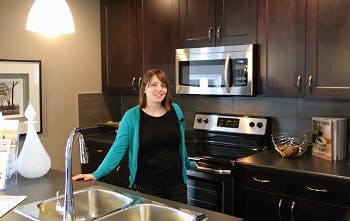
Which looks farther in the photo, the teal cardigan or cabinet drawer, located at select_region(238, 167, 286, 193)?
cabinet drawer, located at select_region(238, 167, 286, 193)

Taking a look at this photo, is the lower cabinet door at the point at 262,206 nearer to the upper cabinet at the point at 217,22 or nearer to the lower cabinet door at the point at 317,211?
the lower cabinet door at the point at 317,211

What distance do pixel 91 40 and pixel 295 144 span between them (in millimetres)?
2198

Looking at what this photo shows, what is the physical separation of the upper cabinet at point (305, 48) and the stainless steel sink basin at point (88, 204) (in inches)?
57.6

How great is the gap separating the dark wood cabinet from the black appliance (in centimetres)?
10

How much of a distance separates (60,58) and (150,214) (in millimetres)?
2325

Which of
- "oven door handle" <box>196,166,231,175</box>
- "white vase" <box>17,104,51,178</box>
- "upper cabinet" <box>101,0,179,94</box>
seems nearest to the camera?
"white vase" <box>17,104,51,178</box>

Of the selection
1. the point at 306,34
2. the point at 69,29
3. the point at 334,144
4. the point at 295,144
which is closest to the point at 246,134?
the point at 295,144

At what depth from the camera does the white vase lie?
2039 mm

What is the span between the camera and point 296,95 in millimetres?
2645

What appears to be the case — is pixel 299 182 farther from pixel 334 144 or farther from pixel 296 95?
pixel 296 95

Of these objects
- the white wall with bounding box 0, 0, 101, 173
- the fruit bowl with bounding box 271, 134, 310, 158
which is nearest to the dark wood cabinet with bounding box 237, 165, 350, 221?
the fruit bowl with bounding box 271, 134, 310, 158

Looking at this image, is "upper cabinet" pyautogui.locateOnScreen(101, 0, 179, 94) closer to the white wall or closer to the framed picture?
the white wall

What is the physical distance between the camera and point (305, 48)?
2.57m

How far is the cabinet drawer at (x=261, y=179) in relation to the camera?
2402 millimetres
